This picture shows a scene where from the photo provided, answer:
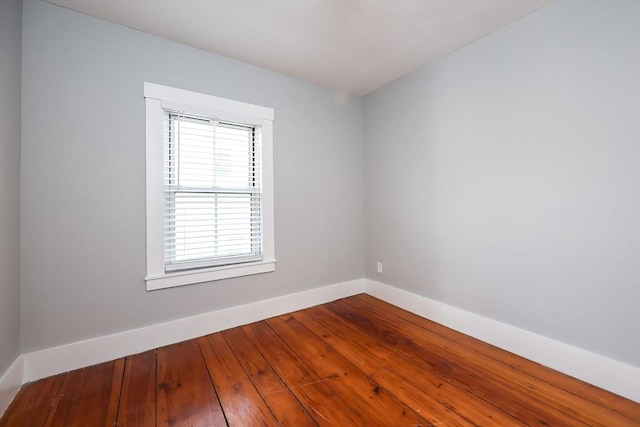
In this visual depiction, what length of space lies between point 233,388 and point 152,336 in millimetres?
925

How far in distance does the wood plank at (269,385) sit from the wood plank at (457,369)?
94 cm

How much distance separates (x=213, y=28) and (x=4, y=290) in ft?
7.23

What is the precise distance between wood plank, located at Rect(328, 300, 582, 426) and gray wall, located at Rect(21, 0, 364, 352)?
1.18 metres

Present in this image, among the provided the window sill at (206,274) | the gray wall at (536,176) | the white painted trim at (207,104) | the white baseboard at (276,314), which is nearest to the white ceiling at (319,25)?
the gray wall at (536,176)

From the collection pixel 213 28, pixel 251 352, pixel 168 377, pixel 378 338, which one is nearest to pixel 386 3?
pixel 213 28

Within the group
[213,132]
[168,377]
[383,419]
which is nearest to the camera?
[383,419]

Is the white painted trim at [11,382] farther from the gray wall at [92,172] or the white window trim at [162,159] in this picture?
the white window trim at [162,159]

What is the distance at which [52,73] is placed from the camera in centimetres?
181

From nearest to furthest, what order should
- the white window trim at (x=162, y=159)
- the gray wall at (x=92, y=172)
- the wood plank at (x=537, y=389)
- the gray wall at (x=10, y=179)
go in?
the wood plank at (x=537, y=389) → the gray wall at (x=10, y=179) → the gray wall at (x=92, y=172) → the white window trim at (x=162, y=159)

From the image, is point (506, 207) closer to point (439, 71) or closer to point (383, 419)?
point (439, 71)

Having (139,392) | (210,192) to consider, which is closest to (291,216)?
(210,192)

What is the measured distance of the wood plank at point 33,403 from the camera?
55.2 inches

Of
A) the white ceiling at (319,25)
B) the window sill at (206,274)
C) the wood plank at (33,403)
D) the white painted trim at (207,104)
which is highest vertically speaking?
the white ceiling at (319,25)

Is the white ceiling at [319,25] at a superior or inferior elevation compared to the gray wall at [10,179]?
superior
